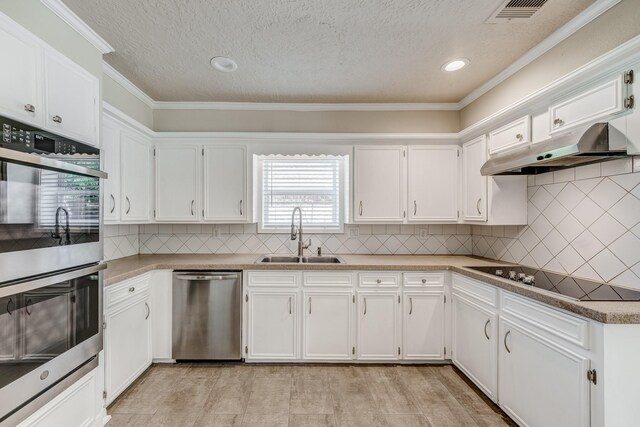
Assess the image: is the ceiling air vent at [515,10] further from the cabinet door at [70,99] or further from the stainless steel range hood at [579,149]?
the cabinet door at [70,99]

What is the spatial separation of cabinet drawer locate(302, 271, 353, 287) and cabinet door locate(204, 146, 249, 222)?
942mm

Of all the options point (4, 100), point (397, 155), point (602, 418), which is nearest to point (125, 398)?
point (4, 100)

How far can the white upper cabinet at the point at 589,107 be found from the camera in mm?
1578

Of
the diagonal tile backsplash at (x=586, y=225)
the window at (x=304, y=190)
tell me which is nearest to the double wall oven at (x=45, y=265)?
the window at (x=304, y=190)

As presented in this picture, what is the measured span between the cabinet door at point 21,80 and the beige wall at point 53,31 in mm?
119

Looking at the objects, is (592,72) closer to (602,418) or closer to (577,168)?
(577,168)

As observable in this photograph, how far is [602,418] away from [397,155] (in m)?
2.39

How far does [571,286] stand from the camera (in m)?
1.82

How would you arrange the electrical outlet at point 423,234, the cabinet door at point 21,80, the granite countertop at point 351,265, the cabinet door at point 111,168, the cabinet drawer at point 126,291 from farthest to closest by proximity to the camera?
the electrical outlet at point 423,234, the cabinet door at point 111,168, the cabinet drawer at point 126,291, the granite countertop at point 351,265, the cabinet door at point 21,80

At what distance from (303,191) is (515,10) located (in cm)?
231

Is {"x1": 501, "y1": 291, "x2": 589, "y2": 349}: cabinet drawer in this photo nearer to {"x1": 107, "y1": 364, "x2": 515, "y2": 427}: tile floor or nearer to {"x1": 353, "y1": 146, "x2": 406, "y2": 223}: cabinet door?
{"x1": 107, "y1": 364, "x2": 515, "y2": 427}: tile floor

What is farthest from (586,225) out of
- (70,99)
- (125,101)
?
(125,101)

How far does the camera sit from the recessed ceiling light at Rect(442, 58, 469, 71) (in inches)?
95.0

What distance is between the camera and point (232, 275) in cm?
271
